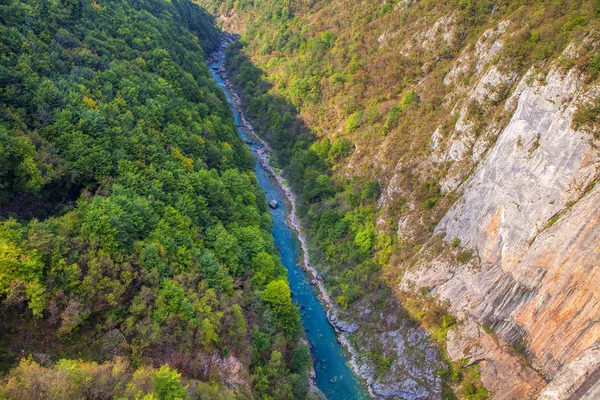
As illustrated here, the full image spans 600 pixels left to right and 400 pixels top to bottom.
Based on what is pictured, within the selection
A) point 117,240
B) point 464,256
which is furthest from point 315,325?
point 117,240

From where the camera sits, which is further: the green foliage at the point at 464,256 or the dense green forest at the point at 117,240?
the green foliage at the point at 464,256

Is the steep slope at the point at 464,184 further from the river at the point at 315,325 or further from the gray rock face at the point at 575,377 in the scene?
the river at the point at 315,325

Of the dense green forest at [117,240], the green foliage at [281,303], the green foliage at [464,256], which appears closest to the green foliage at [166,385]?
the dense green forest at [117,240]

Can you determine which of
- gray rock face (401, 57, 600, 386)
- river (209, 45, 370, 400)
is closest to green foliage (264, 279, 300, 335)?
river (209, 45, 370, 400)

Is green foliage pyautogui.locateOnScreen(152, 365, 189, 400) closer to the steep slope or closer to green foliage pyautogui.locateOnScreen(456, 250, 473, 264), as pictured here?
the steep slope

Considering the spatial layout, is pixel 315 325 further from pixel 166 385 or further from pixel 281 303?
pixel 166 385

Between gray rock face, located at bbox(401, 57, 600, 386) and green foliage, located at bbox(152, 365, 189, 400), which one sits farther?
gray rock face, located at bbox(401, 57, 600, 386)
